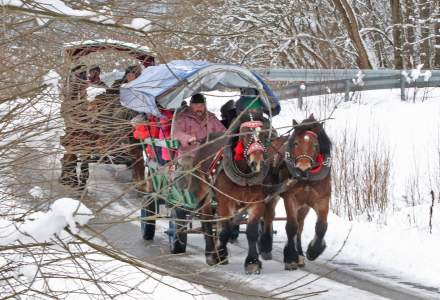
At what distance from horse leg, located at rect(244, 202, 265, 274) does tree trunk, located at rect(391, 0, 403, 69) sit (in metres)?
15.0

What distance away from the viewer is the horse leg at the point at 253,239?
992 centimetres

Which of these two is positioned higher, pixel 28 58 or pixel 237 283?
pixel 28 58

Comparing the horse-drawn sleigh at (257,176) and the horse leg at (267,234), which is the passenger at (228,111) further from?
the horse leg at (267,234)

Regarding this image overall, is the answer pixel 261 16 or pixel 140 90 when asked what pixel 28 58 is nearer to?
pixel 140 90

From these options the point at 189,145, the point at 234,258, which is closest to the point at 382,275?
the point at 234,258

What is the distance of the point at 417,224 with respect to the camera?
497 inches

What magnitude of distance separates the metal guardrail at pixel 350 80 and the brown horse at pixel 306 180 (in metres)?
9.25

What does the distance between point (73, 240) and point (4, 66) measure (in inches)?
43.7

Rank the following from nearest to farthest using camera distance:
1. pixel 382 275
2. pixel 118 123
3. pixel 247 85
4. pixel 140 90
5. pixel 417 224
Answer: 1. pixel 118 123
2. pixel 140 90
3. pixel 382 275
4. pixel 247 85
5. pixel 417 224

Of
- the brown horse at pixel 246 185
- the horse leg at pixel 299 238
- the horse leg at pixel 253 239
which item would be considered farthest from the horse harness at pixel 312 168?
the horse leg at pixel 299 238

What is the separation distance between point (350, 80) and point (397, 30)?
4.84 m

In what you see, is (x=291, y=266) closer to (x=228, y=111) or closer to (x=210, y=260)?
(x=210, y=260)

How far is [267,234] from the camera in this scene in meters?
10.8

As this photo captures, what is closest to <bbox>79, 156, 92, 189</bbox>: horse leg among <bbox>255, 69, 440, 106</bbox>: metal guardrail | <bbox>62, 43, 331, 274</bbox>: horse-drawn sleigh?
<bbox>62, 43, 331, 274</bbox>: horse-drawn sleigh
